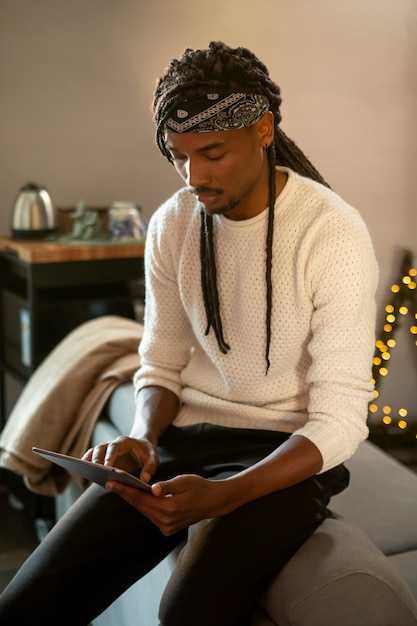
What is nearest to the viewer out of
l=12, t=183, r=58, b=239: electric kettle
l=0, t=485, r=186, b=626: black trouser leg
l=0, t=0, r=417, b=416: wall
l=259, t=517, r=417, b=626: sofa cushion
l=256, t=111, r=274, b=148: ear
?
l=259, t=517, r=417, b=626: sofa cushion

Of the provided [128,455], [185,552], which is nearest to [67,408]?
[128,455]

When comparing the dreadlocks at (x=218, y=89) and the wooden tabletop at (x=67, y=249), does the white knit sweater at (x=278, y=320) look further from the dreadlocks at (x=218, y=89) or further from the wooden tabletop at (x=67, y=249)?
the wooden tabletop at (x=67, y=249)

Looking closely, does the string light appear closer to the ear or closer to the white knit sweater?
the white knit sweater

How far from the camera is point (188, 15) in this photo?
9.91 feet

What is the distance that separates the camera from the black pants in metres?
1.31

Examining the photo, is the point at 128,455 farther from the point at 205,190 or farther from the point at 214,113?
the point at 214,113

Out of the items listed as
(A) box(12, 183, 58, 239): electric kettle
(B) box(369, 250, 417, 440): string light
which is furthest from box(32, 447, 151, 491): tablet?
(B) box(369, 250, 417, 440): string light

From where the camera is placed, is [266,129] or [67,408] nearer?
[266,129]

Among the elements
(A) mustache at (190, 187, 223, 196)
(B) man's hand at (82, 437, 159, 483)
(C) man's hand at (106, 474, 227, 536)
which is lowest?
(B) man's hand at (82, 437, 159, 483)

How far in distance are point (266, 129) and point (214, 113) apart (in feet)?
0.40

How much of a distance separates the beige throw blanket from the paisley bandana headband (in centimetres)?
93

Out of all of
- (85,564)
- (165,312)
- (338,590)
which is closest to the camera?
(338,590)

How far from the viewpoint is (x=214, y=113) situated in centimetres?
142

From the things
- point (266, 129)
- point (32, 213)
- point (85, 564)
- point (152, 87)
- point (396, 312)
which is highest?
point (266, 129)
